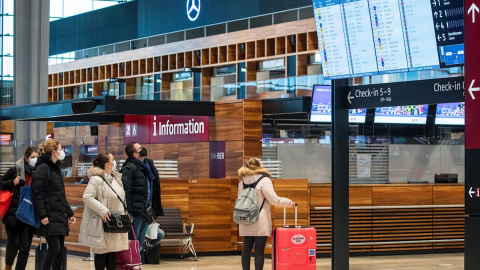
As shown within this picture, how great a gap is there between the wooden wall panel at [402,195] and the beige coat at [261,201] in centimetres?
459

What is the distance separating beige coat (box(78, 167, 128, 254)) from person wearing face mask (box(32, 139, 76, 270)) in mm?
172

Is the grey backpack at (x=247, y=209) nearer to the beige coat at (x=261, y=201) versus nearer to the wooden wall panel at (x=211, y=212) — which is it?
the beige coat at (x=261, y=201)

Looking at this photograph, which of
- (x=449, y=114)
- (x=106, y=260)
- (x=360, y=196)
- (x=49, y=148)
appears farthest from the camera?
(x=449, y=114)

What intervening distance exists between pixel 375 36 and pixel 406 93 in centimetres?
63

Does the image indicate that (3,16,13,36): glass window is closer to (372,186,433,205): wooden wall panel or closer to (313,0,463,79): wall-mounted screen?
(313,0,463,79): wall-mounted screen

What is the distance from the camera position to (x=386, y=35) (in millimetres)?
7355

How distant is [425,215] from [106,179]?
21.3ft

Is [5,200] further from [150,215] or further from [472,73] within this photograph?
[472,73]

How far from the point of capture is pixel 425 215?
40.9 ft

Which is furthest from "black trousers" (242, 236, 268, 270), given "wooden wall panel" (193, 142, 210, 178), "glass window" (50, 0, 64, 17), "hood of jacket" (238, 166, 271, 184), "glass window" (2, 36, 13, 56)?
"glass window" (50, 0, 64, 17)

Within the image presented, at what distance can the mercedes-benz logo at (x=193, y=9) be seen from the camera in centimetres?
2655

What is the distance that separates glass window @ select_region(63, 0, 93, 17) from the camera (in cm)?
3900

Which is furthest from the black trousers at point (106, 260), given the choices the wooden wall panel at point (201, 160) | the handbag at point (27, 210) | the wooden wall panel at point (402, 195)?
the wooden wall panel at point (201, 160)

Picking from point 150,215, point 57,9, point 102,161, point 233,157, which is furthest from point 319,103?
point 57,9
